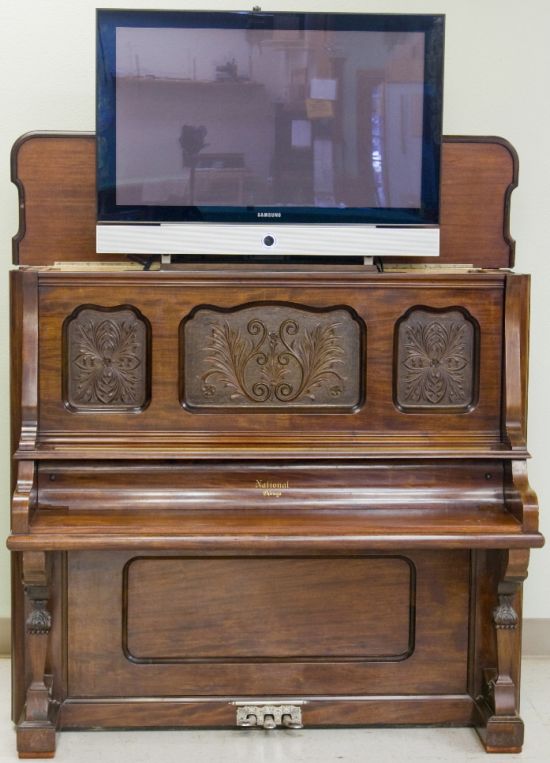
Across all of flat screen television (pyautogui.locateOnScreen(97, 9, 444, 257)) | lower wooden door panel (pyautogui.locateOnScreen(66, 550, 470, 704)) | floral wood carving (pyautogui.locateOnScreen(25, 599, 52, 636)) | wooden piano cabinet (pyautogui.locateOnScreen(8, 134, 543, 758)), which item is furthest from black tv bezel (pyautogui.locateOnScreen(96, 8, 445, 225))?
floral wood carving (pyautogui.locateOnScreen(25, 599, 52, 636))

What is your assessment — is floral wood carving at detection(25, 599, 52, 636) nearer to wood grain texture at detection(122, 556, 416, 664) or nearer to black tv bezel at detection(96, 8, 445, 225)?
wood grain texture at detection(122, 556, 416, 664)

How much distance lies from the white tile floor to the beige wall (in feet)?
2.53

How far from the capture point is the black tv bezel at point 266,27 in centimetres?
299

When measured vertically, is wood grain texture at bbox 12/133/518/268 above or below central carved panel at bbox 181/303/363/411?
above

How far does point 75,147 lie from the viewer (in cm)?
330

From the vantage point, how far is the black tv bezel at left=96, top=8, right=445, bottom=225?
9.81 feet

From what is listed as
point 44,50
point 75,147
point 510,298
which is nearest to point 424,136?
point 510,298

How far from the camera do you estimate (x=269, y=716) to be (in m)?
3.08

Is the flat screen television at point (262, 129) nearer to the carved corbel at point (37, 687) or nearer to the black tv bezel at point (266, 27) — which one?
the black tv bezel at point (266, 27)

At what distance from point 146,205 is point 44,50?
80 cm

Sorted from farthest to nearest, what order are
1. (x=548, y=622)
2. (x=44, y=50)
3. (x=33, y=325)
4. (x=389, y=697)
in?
(x=548, y=622), (x=44, y=50), (x=389, y=697), (x=33, y=325)

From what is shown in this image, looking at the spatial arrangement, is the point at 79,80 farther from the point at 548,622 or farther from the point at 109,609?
the point at 548,622

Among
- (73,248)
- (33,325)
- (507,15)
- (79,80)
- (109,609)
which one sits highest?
(507,15)

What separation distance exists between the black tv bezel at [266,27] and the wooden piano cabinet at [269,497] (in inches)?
5.9
